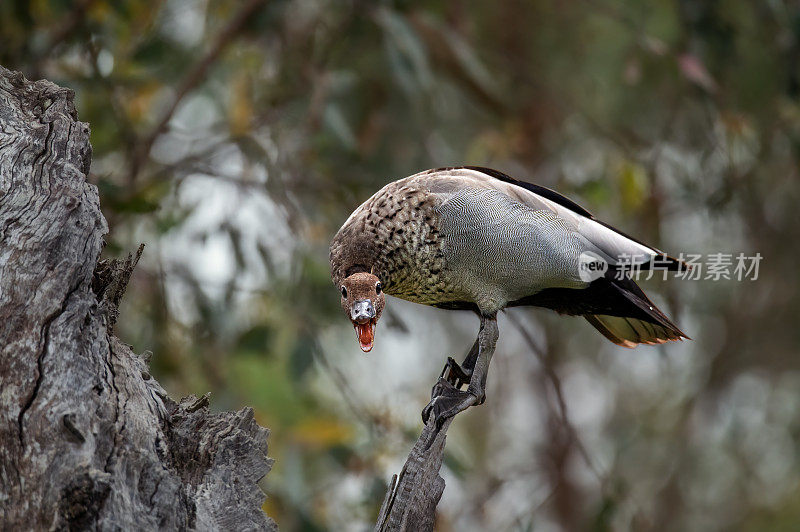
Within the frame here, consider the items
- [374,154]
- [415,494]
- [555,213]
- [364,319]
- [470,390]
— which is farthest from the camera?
[374,154]

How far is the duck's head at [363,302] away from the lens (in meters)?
2.87

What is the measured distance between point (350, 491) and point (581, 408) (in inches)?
163

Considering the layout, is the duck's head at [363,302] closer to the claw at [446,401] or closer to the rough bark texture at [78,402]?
the claw at [446,401]

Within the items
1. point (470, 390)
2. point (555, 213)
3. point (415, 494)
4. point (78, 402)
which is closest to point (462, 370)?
point (470, 390)

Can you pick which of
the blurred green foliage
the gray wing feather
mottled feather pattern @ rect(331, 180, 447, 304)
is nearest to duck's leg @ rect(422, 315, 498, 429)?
mottled feather pattern @ rect(331, 180, 447, 304)

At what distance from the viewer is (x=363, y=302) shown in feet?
9.45

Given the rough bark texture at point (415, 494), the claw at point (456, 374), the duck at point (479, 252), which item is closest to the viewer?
the rough bark texture at point (415, 494)

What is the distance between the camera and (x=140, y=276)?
511 cm

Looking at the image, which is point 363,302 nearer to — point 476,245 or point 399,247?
point 399,247

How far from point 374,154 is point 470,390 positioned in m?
3.01

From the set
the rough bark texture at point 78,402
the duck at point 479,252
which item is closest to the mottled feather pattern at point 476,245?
the duck at point 479,252

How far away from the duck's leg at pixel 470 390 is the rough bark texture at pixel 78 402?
0.76 meters

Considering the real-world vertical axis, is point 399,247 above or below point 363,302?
above

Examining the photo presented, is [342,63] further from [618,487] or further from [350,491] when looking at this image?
[618,487]
